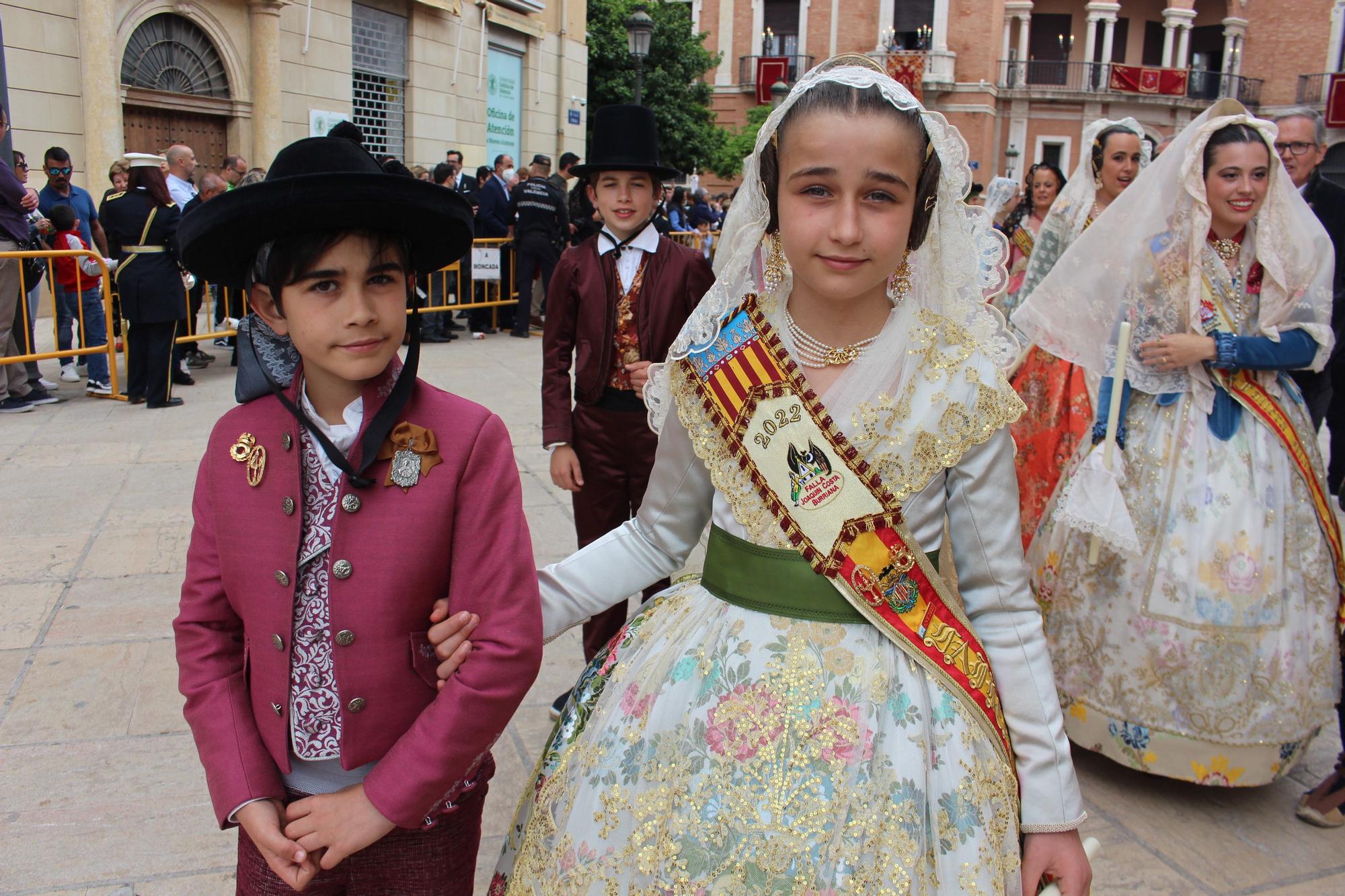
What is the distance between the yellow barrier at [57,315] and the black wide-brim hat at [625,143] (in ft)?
20.3

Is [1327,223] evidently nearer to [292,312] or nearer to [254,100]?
[292,312]

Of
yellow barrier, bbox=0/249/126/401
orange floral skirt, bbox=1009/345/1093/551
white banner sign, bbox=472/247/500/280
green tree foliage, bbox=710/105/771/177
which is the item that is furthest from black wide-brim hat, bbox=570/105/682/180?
green tree foliage, bbox=710/105/771/177

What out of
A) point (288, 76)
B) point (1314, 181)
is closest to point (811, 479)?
point (1314, 181)

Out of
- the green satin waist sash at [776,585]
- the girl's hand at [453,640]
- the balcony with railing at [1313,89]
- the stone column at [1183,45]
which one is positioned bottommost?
the girl's hand at [453,640]

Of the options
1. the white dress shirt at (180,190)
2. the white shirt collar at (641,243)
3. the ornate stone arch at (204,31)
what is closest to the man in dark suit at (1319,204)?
the white shirt collar at (641,243)

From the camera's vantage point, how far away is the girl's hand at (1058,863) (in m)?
1.63

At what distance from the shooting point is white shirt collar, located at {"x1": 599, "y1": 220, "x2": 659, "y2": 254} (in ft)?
12.4

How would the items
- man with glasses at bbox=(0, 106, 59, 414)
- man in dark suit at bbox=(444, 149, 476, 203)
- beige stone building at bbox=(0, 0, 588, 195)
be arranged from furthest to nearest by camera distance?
man in dark suit at bbox=(444, 149, 476, 203) → beige stone building at bbox=(0, 0, 588, 195) → man with glasses at bbox=(0, 106, 59, 414)

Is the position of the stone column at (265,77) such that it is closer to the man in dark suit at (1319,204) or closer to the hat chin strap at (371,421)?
the man in dark suit at (1319,204)

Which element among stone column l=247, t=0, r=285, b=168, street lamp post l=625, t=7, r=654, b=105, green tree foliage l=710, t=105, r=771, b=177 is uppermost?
green tree foliage l=710, t=105, r=771, b=177

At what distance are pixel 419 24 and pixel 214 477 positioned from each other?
17735mm

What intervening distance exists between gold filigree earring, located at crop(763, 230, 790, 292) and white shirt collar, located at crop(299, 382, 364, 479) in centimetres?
78

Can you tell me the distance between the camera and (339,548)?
1619 millimetres

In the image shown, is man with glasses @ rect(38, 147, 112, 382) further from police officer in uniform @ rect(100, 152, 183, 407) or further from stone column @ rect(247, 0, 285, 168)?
stone column @ rect(247, 0, 285, 168)
